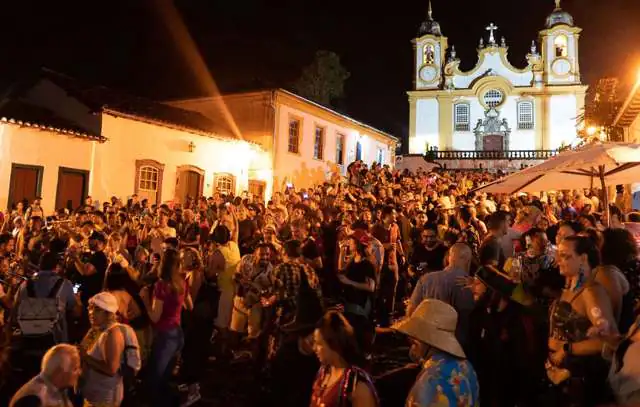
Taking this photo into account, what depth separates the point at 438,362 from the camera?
2609 millimetres

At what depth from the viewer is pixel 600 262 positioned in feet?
11.9

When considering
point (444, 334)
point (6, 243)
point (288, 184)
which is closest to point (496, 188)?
point (444, 334)

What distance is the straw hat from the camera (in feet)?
8.60

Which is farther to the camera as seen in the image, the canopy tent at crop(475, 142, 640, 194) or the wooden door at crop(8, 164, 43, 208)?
the wooden door at crop(8, 164, 43, 208)

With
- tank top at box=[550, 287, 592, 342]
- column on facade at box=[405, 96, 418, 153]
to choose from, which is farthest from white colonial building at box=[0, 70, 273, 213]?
column on facade at box=[405, 96, 418, 153]

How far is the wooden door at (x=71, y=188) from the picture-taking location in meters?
15.3

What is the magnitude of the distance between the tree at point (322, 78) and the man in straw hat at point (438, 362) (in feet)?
120

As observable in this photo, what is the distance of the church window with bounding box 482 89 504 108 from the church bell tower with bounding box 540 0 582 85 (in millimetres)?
4441

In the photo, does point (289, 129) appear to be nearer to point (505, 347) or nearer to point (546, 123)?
point (505, 347)

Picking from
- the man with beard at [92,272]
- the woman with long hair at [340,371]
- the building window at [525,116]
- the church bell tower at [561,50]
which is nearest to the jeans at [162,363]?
the man with beard at [92,272]

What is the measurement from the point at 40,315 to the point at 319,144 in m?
21.7

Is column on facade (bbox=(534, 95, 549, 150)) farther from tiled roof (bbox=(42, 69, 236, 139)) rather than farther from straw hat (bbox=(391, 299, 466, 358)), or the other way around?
straw hat (bbox=(391, 299, 466, 358))

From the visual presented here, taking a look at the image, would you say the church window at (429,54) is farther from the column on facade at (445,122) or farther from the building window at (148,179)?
the building window at (148,179)

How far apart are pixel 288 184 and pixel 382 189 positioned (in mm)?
7719
